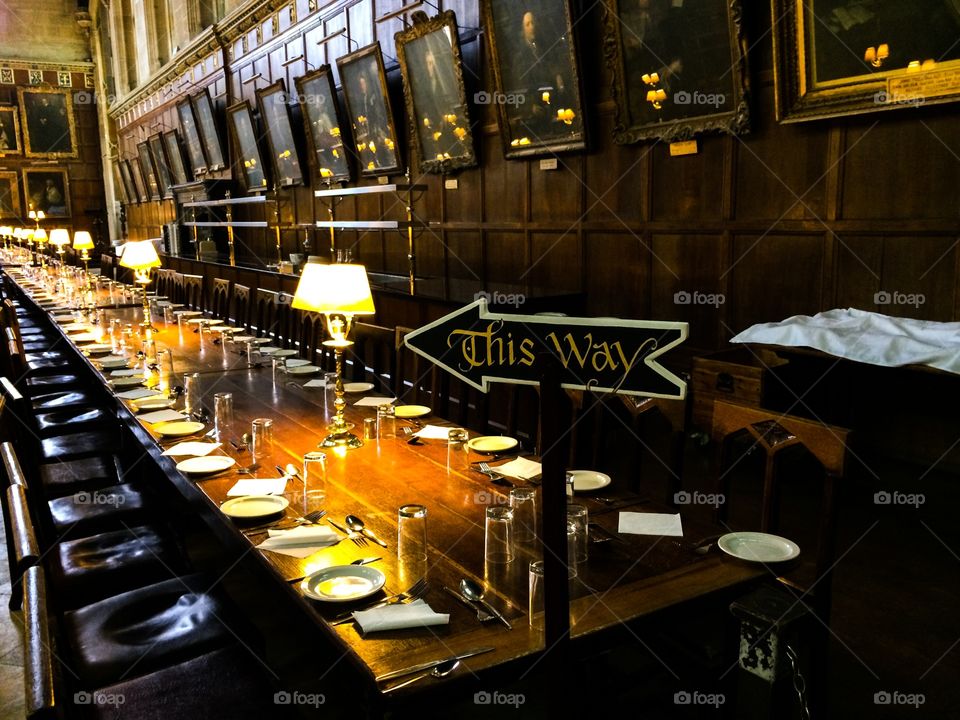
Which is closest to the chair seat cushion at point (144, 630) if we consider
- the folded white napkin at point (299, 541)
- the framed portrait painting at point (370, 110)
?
the folded white napkin at point (299, 541)

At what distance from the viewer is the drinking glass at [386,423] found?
9.28 feet

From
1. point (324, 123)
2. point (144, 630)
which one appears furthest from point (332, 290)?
point (324, 123)

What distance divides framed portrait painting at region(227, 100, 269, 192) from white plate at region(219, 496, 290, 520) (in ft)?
29.1

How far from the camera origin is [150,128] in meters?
16.1

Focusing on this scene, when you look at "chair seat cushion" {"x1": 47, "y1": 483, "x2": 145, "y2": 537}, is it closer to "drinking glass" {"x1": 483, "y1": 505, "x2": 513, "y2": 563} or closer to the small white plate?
the small white plate

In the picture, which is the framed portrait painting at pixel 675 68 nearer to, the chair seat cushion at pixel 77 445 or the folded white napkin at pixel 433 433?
the folded white napkin at pixel 433 433

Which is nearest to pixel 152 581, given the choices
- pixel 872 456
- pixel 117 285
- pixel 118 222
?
pixel 872 456

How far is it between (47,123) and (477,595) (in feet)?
76.0

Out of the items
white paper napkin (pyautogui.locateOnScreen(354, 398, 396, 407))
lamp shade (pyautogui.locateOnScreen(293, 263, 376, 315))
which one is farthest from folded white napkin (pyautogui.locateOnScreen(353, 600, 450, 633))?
white paper napkin (pyautogui.locateOnScreen(354, 398, 396, 407))

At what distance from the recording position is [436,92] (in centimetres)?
646

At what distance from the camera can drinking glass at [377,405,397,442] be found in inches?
111

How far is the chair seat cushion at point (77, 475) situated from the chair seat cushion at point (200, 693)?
1.79 meters

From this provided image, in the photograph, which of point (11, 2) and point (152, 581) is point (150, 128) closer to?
point (11, 2)

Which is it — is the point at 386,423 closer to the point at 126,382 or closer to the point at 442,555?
the point at 442,555
